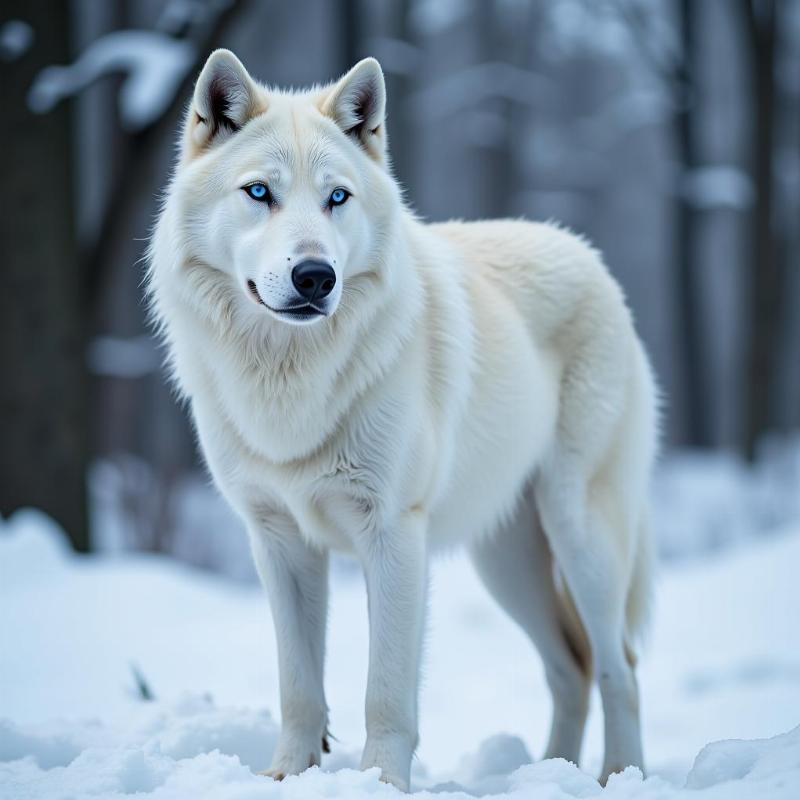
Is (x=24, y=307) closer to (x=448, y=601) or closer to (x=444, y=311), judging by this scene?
(x=448, y=601)

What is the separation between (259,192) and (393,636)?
4.18 feet

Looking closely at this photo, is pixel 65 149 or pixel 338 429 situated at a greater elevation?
pixel 65 149

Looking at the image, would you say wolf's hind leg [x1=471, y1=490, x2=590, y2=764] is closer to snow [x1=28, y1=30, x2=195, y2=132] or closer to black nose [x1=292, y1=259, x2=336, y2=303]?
black nose [x1=292, y1=259, x2=336, y2=303]

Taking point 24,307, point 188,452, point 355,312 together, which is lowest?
point 188,452

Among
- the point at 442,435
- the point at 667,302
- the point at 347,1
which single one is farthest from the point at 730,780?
the point at 667,302

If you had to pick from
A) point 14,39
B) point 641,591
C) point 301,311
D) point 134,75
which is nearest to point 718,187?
point 134,75

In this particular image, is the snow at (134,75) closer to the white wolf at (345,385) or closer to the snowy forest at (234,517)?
the snowy forest at (234,517)

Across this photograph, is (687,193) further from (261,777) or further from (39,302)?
(261,777)

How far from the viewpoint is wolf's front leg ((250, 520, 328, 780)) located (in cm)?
297

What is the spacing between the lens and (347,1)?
10.4m

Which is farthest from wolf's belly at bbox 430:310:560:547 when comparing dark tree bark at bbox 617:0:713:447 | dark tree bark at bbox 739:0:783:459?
dark tree bark at bbox 617:0:713:447

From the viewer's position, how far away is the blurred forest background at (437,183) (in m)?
6.19

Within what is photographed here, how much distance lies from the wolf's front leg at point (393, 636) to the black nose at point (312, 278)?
2.39 ft

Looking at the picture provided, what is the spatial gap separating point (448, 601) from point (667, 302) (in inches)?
655
